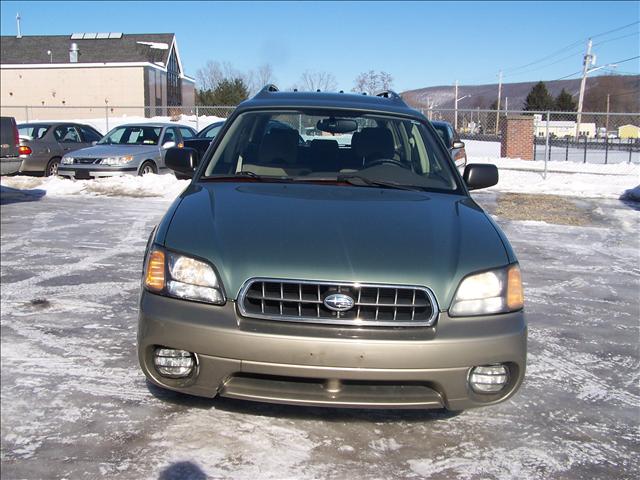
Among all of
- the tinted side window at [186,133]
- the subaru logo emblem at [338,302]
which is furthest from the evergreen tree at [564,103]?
the subaru logo emblem at [338,302]

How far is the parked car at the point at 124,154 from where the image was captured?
13.7m

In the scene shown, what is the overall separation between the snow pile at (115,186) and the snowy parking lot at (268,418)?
7223 mm

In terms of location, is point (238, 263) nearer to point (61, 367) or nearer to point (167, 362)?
point (167, 362)

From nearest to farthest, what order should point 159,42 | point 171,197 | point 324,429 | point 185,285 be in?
1. point 185,285
2. point 324,429
3. point 171,197
4. point 159,42

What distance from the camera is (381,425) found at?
3.34 meters

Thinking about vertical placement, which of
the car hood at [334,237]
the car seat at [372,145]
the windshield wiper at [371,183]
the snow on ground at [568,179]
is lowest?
the snow on ground at [568,179]

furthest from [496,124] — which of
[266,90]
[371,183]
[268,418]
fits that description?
[268,418]

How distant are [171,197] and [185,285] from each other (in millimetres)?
9989

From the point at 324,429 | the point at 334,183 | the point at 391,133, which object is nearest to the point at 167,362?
the point at 324,429

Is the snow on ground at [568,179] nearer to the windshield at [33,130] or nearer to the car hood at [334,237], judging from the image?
the windshield at [33,130]

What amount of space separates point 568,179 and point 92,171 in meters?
11.8

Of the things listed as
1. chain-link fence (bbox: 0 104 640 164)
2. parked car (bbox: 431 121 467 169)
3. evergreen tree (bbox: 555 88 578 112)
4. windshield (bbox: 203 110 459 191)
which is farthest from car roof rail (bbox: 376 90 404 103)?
evergreen tree (bbox: 555 88 578 112)

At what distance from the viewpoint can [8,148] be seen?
12.1m

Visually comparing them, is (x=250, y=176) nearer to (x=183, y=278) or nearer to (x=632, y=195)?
(x=183, y=278)
